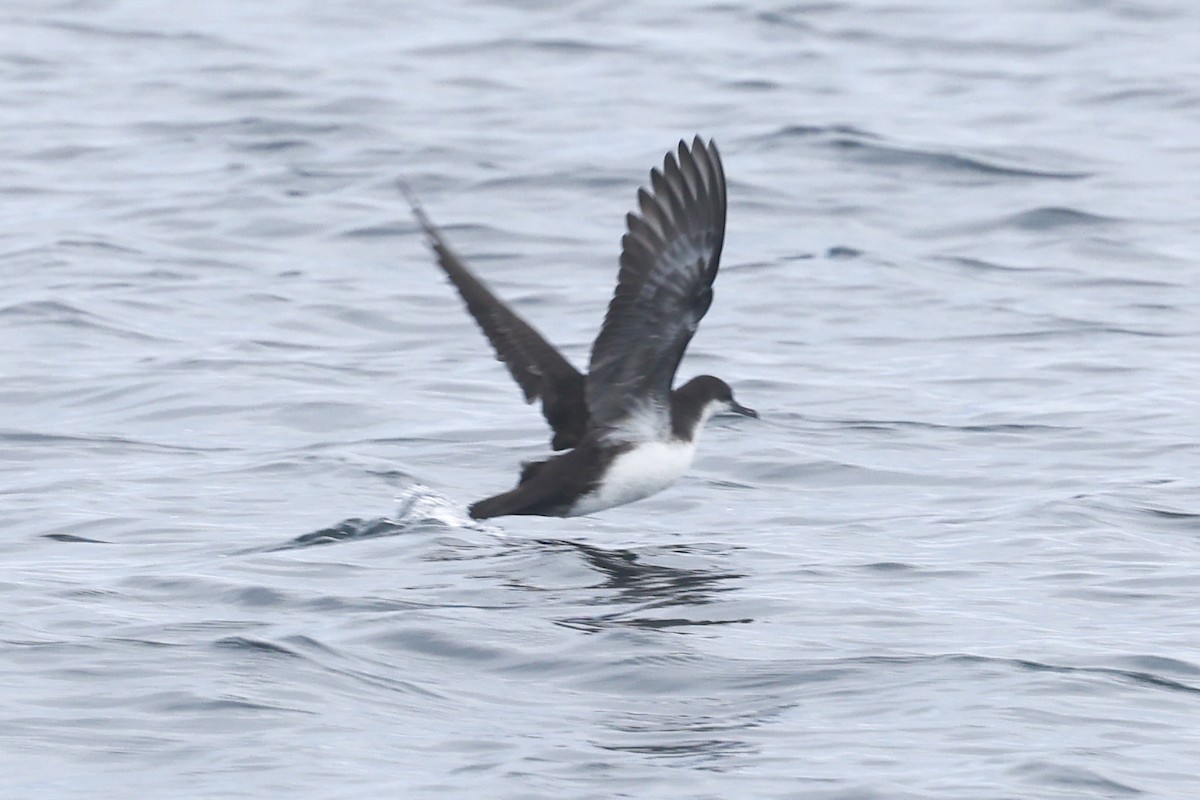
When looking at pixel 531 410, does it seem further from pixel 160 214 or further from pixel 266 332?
pixel 160 214

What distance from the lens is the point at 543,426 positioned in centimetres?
1033

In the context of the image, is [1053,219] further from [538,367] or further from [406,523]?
[406,523]

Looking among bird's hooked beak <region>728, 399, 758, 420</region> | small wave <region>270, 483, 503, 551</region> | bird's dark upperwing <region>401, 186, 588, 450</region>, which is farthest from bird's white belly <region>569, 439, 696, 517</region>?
bird's hooked beak <region>728, 399, 758, 420</region>

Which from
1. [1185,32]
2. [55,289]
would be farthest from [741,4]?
[55,289]

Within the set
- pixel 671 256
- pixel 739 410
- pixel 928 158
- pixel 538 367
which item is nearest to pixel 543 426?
pixel 739 410

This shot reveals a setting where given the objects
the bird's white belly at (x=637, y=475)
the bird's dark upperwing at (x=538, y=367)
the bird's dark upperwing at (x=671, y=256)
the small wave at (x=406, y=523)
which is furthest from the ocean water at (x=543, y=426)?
the bird's dark upperwing at (x=671, y=256)

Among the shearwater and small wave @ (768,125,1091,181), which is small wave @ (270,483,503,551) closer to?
the shearwater

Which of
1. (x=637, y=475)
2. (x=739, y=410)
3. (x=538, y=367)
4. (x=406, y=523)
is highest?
(x=538, y=367)

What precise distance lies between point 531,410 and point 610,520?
1813mm

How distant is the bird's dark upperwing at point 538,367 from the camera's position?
8664 mm

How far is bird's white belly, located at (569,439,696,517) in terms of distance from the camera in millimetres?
8289

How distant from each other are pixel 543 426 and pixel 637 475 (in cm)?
206

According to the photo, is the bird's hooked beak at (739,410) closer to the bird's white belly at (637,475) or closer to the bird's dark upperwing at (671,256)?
the bird's white belly at (637,475)

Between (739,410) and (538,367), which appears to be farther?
(739,410)
